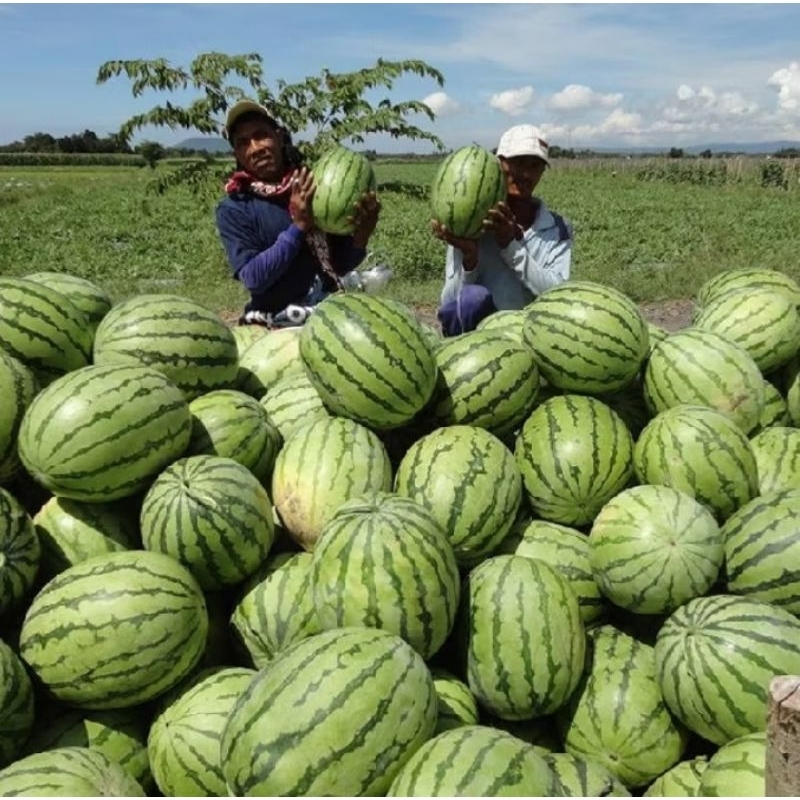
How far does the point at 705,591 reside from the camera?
2.74 metres

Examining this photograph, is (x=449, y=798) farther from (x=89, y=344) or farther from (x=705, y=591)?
(x=89, y=344)

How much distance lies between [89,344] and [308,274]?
2.58 meters

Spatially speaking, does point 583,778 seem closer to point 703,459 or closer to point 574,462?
point 574,462

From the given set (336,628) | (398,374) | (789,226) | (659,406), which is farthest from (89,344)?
(789,226)

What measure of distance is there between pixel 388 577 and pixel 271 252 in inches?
135

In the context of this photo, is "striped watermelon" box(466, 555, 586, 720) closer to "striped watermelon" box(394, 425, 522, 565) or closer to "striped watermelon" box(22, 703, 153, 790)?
"striped watermelon" box(394, 425, 522, 565)

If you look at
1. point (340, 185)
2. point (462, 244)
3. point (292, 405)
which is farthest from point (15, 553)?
point (462, 244)

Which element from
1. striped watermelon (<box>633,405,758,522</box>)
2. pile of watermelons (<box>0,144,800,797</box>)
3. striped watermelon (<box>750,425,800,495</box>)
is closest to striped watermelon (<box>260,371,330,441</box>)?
pile of watermelons (<box>0,144,800,797</box>)

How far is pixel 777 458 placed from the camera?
3.21m

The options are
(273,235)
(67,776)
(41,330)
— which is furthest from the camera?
(273,235)

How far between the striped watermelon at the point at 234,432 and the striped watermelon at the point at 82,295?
0.65 m

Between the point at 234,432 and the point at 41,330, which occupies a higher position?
the point at 41,330

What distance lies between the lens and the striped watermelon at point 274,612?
2.65 meters

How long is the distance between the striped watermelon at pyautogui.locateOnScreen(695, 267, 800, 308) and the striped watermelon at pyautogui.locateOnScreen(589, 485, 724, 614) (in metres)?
1.47
